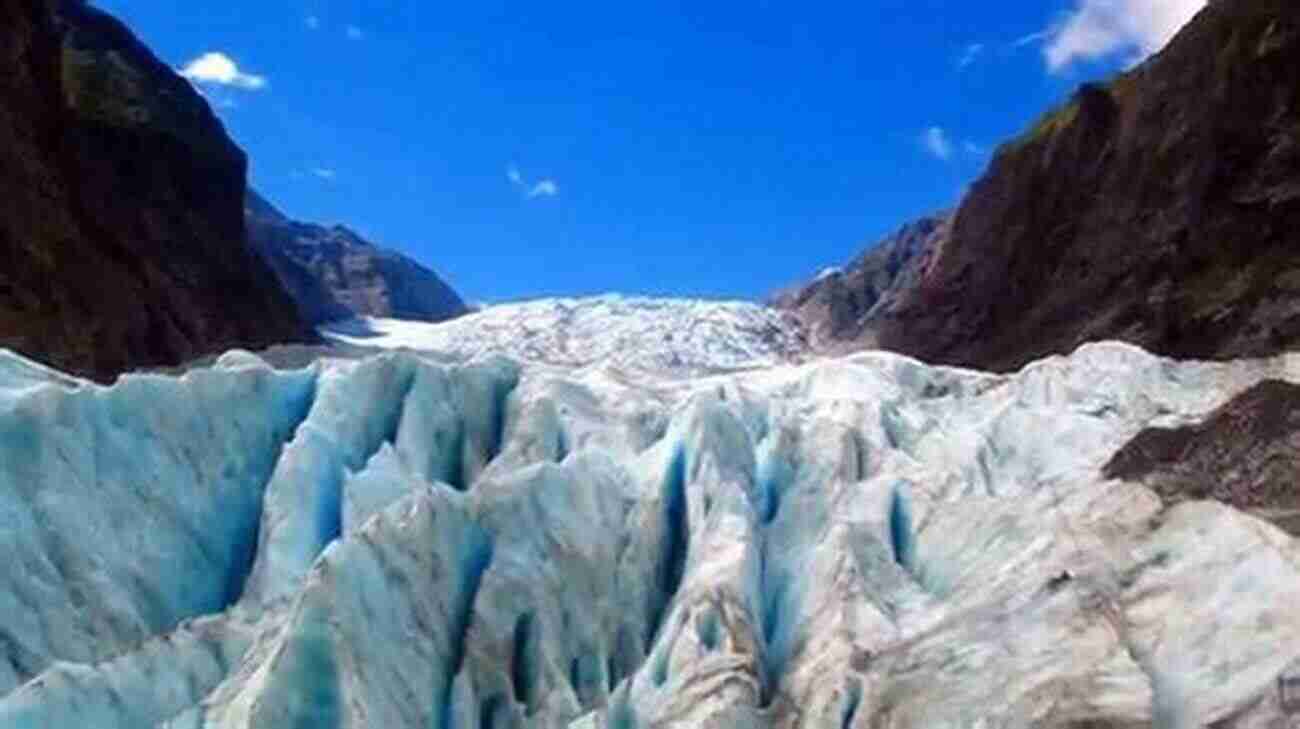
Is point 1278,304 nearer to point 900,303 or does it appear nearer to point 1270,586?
point 1270,586

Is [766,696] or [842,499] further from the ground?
[842,499]

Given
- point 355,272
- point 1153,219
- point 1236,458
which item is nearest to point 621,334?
point 1153,219

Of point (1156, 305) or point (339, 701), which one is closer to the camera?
point (339, 701)

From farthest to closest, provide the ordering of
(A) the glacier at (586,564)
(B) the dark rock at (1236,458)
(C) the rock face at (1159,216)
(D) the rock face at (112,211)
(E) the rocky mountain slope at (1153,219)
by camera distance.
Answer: (D) the rock face at (112,211) → (E) the rocky mountain slope at (1153,219) → (C) the rock face at (1159,216) → (B) the dark rock at (1236,458) → (A) the glacier at (586,564)

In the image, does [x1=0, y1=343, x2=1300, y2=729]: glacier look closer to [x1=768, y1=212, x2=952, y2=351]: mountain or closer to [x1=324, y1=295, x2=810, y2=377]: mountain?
[x1=324, y1=295, x2=810, y2=377]: mountain

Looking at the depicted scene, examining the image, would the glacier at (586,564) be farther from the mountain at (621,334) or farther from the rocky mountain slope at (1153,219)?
the mountain at (621,334)

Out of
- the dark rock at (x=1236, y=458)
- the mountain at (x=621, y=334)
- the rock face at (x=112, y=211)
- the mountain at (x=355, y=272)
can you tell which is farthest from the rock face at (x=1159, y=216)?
the mountain at (x=355, y=272)

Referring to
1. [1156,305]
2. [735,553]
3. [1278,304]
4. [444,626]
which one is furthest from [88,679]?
[1156,305]
